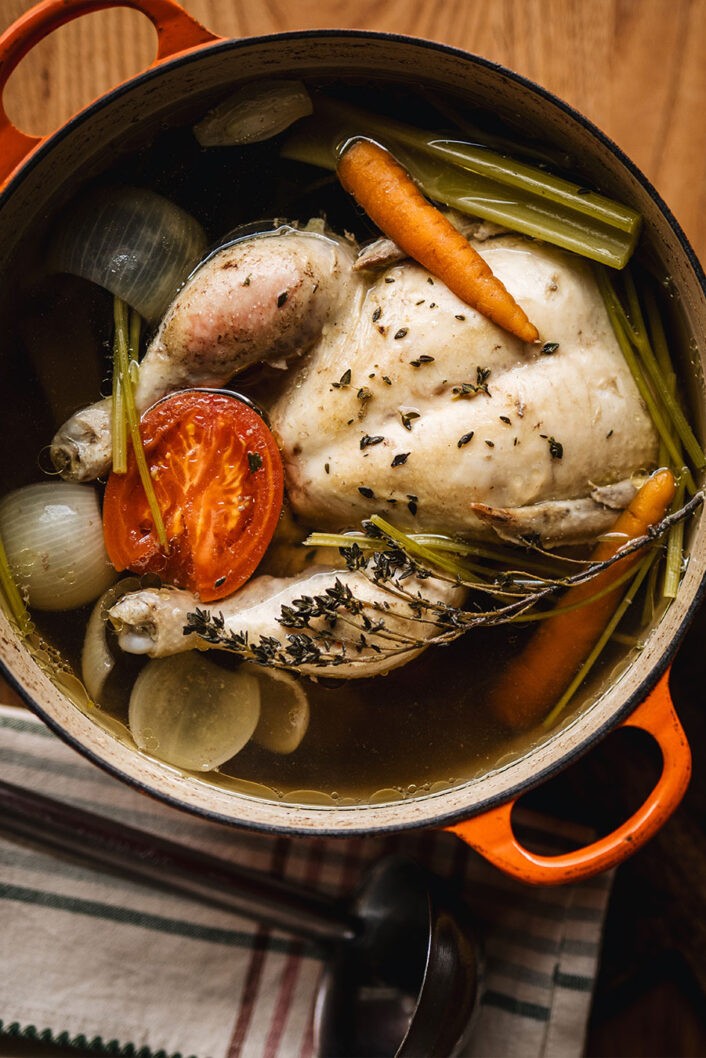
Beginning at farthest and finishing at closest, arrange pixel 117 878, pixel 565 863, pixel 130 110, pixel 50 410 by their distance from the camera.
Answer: pixel 117 878 → pixel 50 410 → pixel 130 110 → pixel 565 863

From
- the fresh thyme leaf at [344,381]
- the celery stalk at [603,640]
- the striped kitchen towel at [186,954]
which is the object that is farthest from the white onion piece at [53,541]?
the celery stalk at [603,640]

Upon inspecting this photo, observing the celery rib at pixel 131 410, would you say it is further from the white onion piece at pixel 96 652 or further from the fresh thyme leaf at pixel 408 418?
the fresh thyme leaf at pixel 408 418

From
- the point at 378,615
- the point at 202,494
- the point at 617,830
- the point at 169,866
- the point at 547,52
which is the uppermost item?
the point at 547,52

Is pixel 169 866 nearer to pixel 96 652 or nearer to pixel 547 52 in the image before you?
pixel 96 652

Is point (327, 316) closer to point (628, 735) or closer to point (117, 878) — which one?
point (628, 735)

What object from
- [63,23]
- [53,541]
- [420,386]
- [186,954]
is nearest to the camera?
[63,23]

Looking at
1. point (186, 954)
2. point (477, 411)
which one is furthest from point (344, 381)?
point (186, 954)

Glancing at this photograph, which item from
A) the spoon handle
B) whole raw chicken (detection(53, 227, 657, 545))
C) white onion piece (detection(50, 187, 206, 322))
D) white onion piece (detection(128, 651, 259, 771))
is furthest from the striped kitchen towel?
white onion piece (detection(50, 187, 206, 322))

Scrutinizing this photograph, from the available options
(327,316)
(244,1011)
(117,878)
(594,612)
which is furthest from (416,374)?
(244,1011)
